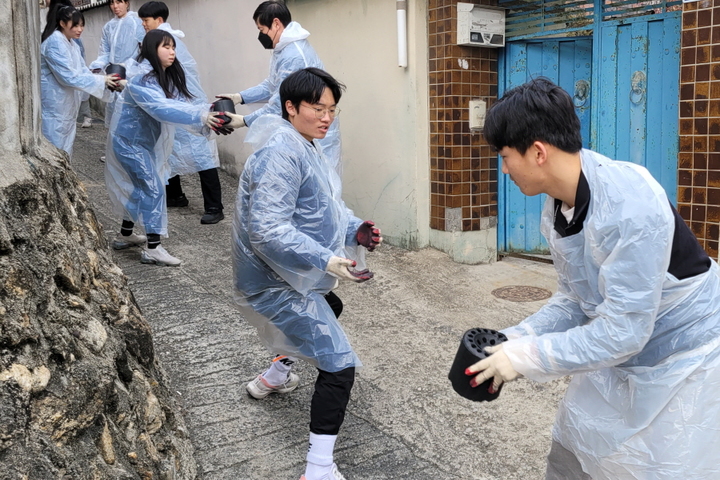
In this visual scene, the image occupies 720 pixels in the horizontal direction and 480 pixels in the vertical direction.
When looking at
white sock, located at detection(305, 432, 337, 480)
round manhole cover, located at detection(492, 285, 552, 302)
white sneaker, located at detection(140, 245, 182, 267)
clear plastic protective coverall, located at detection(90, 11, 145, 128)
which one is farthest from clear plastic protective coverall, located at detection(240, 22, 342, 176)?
white sock, located at detection(305, 432, 337, 480)

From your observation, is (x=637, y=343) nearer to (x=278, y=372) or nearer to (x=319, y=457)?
(x=319, y=457)

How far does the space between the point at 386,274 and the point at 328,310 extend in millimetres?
2713

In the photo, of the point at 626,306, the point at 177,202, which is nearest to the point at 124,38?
the point at 177,202

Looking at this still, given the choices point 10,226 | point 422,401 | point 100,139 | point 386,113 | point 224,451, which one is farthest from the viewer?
point 100,139

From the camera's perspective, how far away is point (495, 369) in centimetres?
186

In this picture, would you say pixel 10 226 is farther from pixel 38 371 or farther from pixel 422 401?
pixel 422 401

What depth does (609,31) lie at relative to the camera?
17.0 ft

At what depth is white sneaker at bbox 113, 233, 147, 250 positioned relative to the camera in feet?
18.9

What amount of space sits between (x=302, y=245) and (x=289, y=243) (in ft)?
0.16

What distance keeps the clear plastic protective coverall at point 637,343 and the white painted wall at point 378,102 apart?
13.8 feet

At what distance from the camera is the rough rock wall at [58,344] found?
1747mm

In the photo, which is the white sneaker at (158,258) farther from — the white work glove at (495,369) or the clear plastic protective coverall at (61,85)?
the white work glove at (495,369)

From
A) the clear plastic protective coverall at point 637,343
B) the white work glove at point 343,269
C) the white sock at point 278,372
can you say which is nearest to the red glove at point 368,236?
the white work glove at point 343,269

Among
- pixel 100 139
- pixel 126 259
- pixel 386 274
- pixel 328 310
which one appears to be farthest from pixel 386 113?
pixel 100 139
